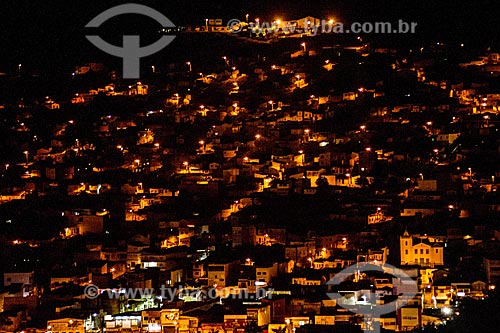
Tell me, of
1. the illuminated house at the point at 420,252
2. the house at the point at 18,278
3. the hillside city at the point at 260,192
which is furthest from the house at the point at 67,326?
the illuminated house at the point at 420,252

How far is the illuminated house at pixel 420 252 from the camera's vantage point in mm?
13070

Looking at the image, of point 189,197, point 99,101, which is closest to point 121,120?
point 99,101

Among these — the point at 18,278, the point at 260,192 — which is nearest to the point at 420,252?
the point at 260,192

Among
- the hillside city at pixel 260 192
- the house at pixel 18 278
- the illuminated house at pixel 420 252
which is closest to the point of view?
the hillside city at pixel 260 192

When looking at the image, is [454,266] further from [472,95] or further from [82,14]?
[82,14]

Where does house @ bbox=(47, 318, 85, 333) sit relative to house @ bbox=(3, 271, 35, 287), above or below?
below

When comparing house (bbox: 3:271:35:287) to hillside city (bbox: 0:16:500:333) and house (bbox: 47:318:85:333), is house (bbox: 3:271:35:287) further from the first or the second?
house (bbox: 47:318:85:333)

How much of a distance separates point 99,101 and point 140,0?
7715mm

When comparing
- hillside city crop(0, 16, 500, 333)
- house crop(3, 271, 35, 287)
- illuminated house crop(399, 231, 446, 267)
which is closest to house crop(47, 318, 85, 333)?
hillside city crop(0, 16, 500, 333)

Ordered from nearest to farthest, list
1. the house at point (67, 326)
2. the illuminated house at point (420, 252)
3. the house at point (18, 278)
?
1. the house at point (67, 326)
2. the illuminated house at point (420, 252)
3. the house at point (18, 278)

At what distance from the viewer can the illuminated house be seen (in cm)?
1307

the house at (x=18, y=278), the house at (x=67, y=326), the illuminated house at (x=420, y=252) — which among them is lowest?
the house at (x=67, y=326)

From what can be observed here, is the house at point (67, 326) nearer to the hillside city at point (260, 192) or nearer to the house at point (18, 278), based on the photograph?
the hillside city at point (260, 192)

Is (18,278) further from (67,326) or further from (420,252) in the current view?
(420,252)
